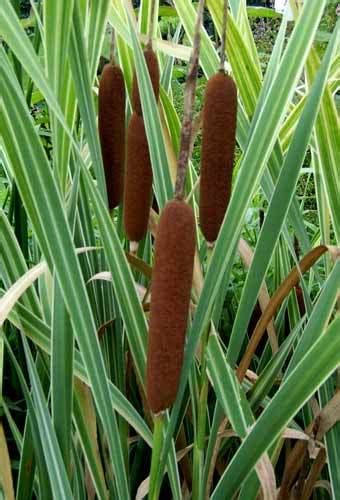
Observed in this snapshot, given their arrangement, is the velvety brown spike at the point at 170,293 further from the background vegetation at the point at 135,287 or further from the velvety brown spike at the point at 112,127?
the velvety brown spike at the point at 112,127

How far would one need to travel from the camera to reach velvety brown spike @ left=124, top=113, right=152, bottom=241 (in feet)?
2.45

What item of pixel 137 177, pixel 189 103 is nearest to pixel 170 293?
pixel 189 103

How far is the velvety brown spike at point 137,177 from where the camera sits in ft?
2.45

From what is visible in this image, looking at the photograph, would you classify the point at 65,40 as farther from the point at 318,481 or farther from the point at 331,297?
the point at 318,481

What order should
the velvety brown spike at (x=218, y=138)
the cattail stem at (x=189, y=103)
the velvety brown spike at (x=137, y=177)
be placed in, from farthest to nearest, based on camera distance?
the velvety brown spike at (x=137, y=177) < the velvety brown spike at (x=218, y=138) < the cattail stem at (x=189, y=103)

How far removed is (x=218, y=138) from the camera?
62 centimetres

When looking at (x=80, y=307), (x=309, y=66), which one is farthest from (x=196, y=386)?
(x=309, y=66)

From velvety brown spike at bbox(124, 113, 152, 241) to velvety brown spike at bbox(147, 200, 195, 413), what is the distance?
0.72ft

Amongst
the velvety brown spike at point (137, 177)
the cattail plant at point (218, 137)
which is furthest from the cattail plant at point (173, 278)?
the velvety brown spike at point (137, 177)

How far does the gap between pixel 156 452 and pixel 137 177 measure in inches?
11.2

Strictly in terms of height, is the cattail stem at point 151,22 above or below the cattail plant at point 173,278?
above

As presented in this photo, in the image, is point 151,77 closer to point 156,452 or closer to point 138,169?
Answer: point 138,169

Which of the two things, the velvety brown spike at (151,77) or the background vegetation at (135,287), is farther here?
the velvety brown spike at (151,77)

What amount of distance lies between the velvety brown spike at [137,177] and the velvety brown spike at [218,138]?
0.13 metres
